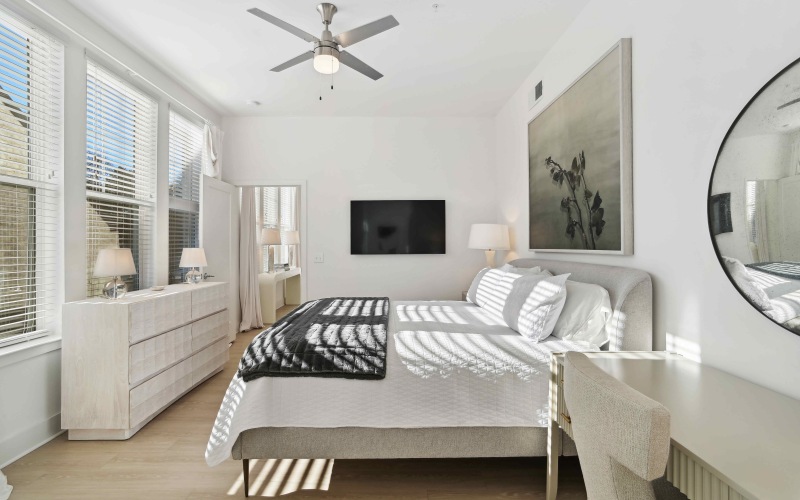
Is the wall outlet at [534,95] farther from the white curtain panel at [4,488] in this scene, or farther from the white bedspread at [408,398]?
the white curtain panel at [4,488]

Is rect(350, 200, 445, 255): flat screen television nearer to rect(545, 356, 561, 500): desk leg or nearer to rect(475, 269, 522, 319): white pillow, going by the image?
rect(475, 269, 522, 319): white pillow

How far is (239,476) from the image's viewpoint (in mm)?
2041

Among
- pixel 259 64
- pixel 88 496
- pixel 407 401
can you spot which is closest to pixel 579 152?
pixel 407 401

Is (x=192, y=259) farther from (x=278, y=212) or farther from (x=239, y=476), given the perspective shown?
(x=278, y=212)

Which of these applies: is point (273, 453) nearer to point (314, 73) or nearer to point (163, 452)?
point (163, 452)

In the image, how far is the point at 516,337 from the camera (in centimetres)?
219

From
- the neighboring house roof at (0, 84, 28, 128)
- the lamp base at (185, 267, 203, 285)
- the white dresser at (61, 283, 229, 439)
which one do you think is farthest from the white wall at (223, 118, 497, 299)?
the neighboring house roof at (0, 84, 28, 128)

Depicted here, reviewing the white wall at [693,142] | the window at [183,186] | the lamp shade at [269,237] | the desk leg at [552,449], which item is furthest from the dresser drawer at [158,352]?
the white wall at [693,142]

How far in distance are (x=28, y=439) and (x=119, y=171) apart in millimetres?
1969

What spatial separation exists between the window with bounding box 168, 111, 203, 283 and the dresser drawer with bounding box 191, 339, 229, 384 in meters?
0.88

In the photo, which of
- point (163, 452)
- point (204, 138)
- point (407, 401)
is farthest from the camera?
point (204, 138)

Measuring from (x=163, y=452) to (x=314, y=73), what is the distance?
328 cm

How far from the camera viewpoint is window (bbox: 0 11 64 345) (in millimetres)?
2223

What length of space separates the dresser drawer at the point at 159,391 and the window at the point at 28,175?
74cm
